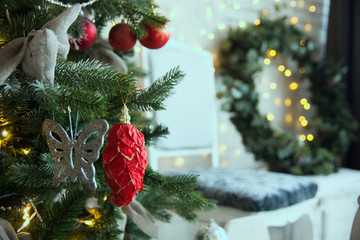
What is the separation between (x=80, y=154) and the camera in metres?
0.44

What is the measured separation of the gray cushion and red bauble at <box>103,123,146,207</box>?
0.52m

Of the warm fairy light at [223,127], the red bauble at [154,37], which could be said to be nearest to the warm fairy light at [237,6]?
the warm fairy light at [223,127]

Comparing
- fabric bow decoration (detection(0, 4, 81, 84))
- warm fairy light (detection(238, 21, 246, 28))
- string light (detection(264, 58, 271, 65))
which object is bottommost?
string light (detection(264, 58, 271, 65))

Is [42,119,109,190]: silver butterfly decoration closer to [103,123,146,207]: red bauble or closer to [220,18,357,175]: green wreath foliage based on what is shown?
[103,123,146,207]: red bauble

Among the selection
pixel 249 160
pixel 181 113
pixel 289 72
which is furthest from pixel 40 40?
pixel 289 72

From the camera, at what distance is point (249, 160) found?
190cm

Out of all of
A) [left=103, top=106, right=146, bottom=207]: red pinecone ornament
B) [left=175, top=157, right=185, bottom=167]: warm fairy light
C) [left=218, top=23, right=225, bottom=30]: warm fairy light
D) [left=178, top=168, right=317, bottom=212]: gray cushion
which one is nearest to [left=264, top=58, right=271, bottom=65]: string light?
[left=218, top=23, right=225, bottom=30]: warm fairy light

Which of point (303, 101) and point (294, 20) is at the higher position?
point (294, 20)

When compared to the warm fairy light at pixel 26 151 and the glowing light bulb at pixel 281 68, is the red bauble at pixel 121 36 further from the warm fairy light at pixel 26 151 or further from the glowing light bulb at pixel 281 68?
the glowing light bulb at pixel 281 68

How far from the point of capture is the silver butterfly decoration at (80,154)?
435 mm

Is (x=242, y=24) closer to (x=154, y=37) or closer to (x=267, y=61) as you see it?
(x=267, y=61)

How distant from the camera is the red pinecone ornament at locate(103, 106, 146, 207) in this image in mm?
454

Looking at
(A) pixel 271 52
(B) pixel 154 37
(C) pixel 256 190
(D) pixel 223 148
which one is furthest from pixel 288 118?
(B) pixel 154 37

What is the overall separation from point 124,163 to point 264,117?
1.34 meters
